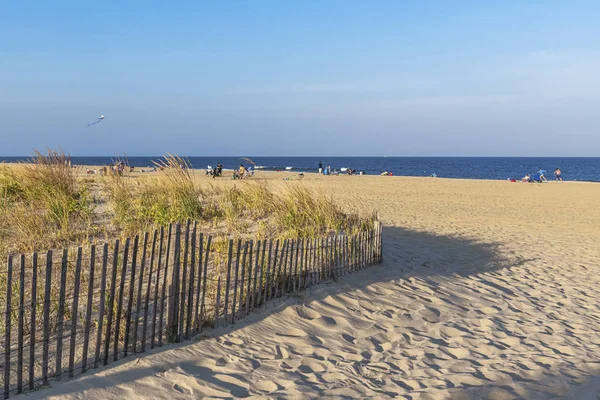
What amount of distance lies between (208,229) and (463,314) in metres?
3.83

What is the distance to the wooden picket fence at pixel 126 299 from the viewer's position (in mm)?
3428

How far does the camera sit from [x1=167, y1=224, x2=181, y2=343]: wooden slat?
4.17 m

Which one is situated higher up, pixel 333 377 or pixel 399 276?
pixel 399 276

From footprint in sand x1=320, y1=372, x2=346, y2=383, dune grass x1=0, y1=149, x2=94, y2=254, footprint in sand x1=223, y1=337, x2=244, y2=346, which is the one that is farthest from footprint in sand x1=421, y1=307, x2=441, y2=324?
dune grass x1=0, y1=149, x2=94, y2=254

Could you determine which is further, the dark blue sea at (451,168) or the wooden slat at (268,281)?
the dark blue sea at (451,168)

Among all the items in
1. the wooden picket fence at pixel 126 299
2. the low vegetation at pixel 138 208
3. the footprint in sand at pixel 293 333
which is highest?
the low vegetation at pixel 138 208

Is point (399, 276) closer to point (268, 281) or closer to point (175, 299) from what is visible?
point (268, 281)

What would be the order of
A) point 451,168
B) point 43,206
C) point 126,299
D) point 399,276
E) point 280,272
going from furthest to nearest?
point 451,168 < point 43,206 < point 399,276 < point 280,272 < point 126,299

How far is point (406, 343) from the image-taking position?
471 centimetres

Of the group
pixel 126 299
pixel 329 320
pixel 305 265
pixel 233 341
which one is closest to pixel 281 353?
pixel 233 341

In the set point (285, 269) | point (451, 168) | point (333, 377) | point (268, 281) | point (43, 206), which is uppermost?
point (451, 168)

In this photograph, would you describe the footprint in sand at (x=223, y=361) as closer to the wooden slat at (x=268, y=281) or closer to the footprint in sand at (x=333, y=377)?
the footprint in sand at (x=333, y=377)

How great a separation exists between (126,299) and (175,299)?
2.61 feet

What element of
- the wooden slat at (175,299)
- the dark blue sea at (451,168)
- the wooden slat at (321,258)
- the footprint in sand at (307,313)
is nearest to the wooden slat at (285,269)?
the footprint in sand at (307,313)
